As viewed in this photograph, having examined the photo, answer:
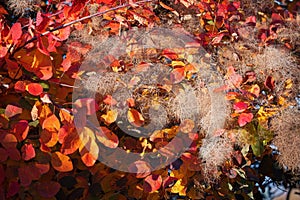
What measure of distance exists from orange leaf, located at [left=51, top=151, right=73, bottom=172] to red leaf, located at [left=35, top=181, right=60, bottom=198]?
0.13ft

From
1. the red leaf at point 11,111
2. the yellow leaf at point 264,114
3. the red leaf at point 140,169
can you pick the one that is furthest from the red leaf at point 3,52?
the yellow leaf at point 264,114

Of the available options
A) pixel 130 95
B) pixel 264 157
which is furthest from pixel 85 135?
pixel 264 157

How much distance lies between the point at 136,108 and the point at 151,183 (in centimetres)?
20

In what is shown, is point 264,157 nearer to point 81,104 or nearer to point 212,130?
point 212,130

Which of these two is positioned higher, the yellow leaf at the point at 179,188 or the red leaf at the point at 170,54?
the red leaf at the point at 170,54

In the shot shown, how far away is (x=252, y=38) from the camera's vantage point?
144 cm

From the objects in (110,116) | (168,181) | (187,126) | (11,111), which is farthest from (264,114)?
(11,111)

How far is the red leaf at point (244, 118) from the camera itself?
1165mm

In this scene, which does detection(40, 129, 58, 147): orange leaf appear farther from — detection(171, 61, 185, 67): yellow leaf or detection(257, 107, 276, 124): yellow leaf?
detection(257, 107, 276, 124): yellow leaf

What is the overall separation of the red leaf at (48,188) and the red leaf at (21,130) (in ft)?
0.36

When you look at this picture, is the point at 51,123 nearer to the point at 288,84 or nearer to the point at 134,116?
the point at 134,116

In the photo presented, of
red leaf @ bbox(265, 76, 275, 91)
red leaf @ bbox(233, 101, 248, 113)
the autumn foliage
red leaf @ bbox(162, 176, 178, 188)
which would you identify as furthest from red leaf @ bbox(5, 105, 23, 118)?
red leaf @ bbox(265, 76, 275, 91)

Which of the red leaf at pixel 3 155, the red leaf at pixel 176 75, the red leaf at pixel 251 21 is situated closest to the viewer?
the red leaf at pixel 3 155

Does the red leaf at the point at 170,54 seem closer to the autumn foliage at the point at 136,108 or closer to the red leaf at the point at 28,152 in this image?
the autumn foliage at the point at 136,108
